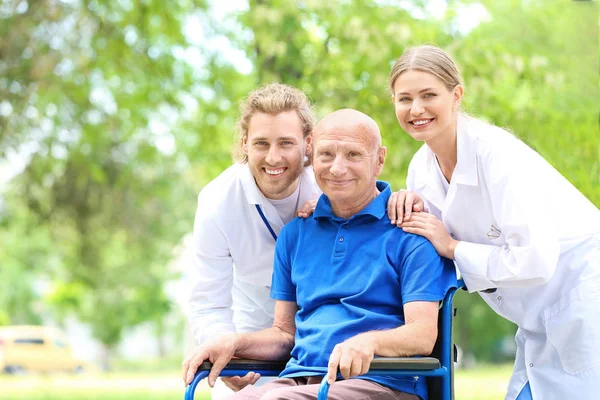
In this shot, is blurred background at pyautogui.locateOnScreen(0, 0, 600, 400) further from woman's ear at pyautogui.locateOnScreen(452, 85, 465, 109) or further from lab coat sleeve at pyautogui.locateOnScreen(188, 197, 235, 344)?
lab coat sleeve at pyautogui.locateOnScreen(188, 197, 235, 344)

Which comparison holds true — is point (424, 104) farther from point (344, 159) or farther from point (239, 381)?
point (239, 381)

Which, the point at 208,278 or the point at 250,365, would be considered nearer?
the point at 250,365

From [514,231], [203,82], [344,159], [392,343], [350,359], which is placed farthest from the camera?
[203,82]

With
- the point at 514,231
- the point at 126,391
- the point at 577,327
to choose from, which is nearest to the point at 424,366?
the point at 514,231

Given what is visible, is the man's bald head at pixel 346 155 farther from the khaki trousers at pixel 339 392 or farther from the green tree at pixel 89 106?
the green tree at pixel 89 106

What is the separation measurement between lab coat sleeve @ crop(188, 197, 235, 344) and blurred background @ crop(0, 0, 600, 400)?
164 centimetres

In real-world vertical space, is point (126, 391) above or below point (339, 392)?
below

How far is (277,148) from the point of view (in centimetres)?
275

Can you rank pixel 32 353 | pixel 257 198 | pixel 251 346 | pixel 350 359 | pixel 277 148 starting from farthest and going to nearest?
pixel 32 353 → pixel 257 198 → pixel 277 148 → pixel 251 346 → pixel 350 359

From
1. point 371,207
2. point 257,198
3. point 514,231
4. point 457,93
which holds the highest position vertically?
point 457,93

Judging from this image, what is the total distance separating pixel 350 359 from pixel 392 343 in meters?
0.17

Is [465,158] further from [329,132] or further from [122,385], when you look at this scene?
[122,385]

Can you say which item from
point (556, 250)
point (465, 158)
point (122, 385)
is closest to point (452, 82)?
point (465, 158)

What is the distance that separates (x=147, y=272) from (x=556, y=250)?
19.5 m
